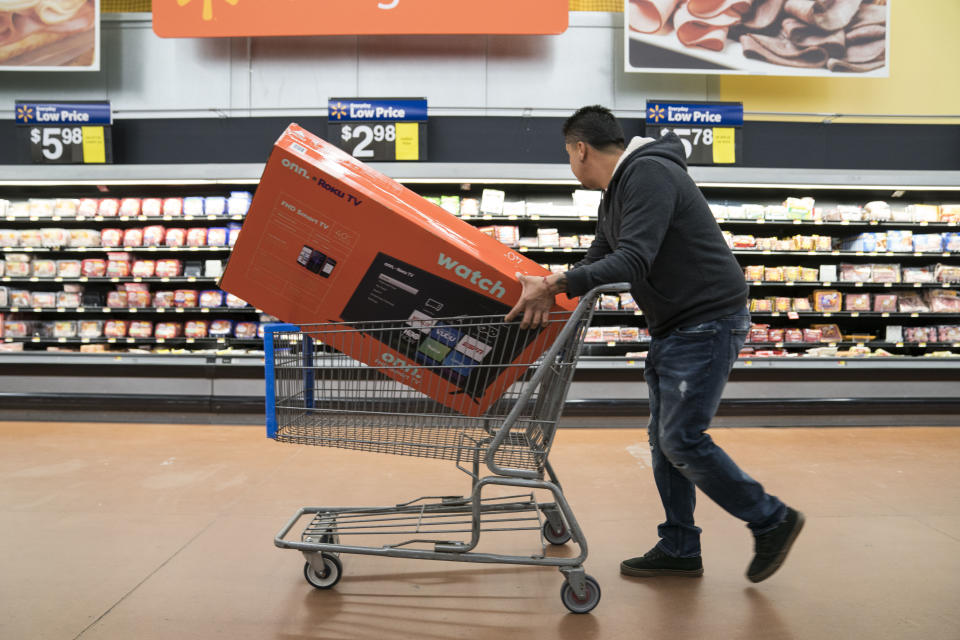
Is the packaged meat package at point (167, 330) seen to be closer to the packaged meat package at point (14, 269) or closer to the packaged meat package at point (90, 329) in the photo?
the packaged meat package at point (90, 329)

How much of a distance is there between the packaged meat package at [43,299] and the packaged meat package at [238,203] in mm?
1799

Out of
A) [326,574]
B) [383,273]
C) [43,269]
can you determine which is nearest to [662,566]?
[326,574]

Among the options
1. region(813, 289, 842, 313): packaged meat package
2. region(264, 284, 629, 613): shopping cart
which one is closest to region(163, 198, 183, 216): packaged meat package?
region(264, 284, 629, 613): shopping cart

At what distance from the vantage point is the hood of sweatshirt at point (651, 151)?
204cm

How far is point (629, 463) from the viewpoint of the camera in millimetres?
4016

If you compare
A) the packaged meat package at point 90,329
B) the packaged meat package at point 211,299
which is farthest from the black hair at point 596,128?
the packaged meat package at point 90,329

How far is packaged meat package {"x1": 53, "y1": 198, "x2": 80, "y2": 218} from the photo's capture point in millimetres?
5707

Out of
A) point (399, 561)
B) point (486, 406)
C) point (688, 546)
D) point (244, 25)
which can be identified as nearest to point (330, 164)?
point (486, 406)

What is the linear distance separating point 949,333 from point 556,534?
5037 millimetres

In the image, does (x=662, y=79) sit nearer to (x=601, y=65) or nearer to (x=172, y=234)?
(x=601, y=65)

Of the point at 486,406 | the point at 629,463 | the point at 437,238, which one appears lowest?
the point at 629,463

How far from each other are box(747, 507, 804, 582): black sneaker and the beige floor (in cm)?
11

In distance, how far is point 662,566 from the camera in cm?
227

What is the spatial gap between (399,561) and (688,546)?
3.46ft
